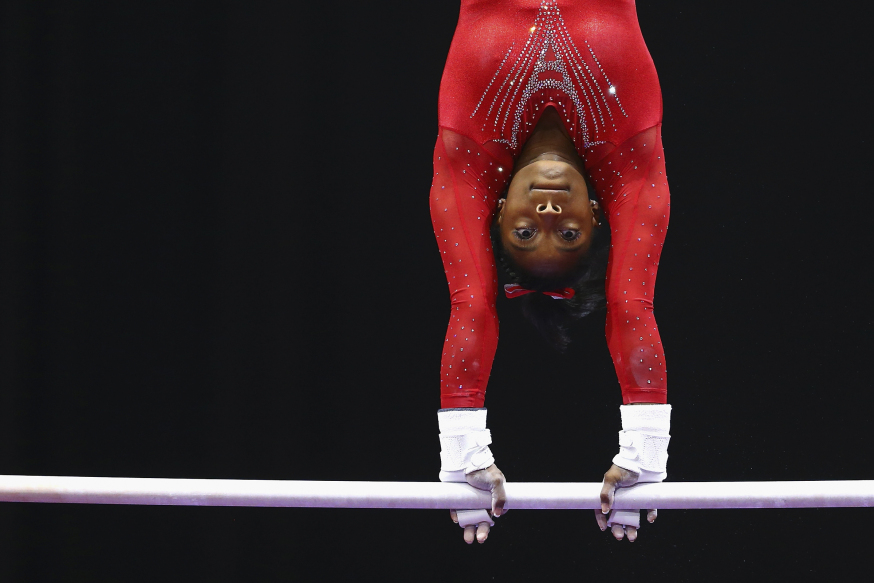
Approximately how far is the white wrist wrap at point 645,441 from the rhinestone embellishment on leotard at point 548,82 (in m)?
0.57

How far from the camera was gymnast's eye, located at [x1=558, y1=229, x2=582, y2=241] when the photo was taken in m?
1.59

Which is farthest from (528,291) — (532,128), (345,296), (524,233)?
(345,296)

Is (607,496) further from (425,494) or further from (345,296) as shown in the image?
(345,296)

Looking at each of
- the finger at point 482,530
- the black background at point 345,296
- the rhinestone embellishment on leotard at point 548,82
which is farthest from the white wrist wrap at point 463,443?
the black background at point 345,296

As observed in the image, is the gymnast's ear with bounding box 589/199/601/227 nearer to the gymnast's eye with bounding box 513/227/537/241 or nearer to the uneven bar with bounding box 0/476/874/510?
the gymnast's eye with bounding box 513/227/537/241

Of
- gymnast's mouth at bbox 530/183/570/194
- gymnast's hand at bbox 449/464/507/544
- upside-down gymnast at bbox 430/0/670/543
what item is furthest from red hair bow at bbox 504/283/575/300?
gymnast's hand at bbox 449/464/507/544

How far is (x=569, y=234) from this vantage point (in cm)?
160

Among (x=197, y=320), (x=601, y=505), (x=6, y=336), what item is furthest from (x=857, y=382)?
(x=6, y=336)

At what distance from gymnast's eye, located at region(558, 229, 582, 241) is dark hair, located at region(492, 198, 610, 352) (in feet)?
0.24

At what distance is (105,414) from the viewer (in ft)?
7.98

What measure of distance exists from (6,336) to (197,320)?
1.88ft

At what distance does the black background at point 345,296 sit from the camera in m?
2.37

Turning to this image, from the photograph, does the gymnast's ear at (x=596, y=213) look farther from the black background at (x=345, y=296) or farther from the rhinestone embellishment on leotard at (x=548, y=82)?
the black background at (x=345, y=296)

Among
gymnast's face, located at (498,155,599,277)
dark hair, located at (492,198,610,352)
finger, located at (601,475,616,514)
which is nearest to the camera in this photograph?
finger, located at (601,475,616,514)
